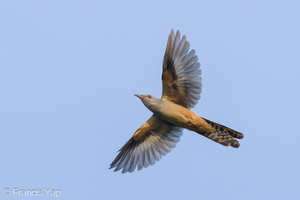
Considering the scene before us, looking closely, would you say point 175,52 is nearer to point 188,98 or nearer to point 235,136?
point 188,98

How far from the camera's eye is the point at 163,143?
19.7 meters

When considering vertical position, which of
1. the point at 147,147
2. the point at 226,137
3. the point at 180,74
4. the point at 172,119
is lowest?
the point at 147,147

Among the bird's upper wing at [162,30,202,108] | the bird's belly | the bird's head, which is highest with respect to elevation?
the bird's upper wing at [162,30,202,108]

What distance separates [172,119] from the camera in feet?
60.2

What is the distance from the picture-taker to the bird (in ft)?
59.7

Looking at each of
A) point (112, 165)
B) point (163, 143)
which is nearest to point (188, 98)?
point (163, 143)

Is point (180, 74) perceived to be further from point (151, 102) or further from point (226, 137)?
point (226, 137)

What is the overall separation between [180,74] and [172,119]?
4.77 ft

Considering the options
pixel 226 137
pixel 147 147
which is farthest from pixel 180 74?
pixel 147 147

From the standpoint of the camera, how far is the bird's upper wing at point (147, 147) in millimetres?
19547

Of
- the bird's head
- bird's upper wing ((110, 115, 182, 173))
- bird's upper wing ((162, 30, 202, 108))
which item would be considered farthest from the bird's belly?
bird's upper wing ((110, 115, 182, 173))

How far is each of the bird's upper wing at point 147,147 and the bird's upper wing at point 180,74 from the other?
4.08 feet

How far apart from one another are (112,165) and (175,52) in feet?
14.6

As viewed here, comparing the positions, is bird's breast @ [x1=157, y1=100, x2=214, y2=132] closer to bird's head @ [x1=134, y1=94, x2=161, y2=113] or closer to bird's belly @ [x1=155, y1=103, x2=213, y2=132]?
bird's belly @ [x1=155, y1=103, x2=213, y2=132]
